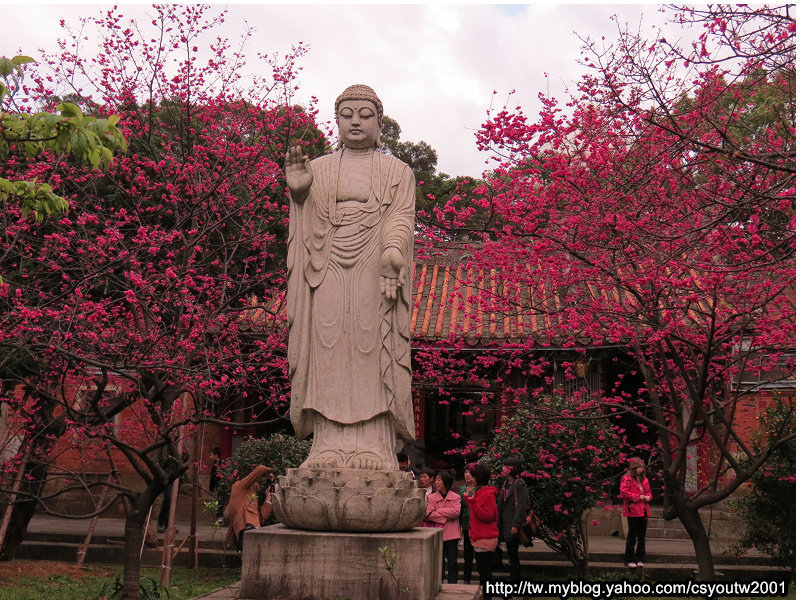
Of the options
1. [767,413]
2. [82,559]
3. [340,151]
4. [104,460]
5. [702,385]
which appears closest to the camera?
[340,151]

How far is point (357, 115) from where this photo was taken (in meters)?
6.43

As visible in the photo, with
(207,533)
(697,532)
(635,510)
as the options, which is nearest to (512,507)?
(697,532)

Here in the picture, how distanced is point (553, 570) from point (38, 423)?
6728mm

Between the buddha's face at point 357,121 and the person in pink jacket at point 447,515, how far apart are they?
4.25 meters

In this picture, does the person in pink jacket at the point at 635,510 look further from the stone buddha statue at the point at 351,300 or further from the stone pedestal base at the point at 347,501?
the stone pedestal base at the point at 347,501

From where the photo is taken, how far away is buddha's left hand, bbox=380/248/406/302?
5938 mm

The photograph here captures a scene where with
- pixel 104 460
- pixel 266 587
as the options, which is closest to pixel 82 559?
pixel 104 460

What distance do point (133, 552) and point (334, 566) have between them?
4120 mm

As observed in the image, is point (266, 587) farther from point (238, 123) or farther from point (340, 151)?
point (238, 123)

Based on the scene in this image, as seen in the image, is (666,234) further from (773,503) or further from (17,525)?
(17,525)

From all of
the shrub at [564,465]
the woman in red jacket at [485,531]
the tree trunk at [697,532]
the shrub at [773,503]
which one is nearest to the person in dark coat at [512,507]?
the woman in red jacket at [485,531]

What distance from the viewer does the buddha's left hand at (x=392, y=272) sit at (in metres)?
5.94

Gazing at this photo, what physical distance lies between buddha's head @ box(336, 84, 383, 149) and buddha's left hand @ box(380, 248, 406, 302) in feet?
3.26

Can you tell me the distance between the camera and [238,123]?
36.0 feet
